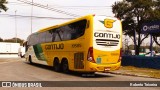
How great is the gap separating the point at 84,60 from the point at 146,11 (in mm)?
36621

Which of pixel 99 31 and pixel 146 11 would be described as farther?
pixel 146 11

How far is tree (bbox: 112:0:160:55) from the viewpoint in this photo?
177 ft

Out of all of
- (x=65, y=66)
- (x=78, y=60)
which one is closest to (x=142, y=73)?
(x=78, y=60)

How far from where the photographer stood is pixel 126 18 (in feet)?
184

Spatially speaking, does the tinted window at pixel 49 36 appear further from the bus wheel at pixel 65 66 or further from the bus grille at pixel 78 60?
the bus grille at pixel 78 60

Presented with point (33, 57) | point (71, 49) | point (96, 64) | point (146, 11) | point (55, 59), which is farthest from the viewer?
point (146, 11)

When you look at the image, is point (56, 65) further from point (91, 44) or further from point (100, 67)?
point (91, 44)

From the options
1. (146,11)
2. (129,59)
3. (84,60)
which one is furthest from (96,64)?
(146,11)

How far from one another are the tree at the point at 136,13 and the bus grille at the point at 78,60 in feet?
112

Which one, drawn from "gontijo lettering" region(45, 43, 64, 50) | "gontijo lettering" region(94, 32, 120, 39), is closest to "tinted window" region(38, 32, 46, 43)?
"gontijo lettering" region(45, 43, 64, 50)

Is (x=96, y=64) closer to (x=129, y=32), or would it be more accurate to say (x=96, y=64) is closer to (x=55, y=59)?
(x=55, y=59)

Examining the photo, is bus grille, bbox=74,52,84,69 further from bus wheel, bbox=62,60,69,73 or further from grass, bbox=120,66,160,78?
grass, bbox=120,66,160,78

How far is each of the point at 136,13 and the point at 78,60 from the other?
Result: 36.6 meters

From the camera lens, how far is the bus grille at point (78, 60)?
19844mm
